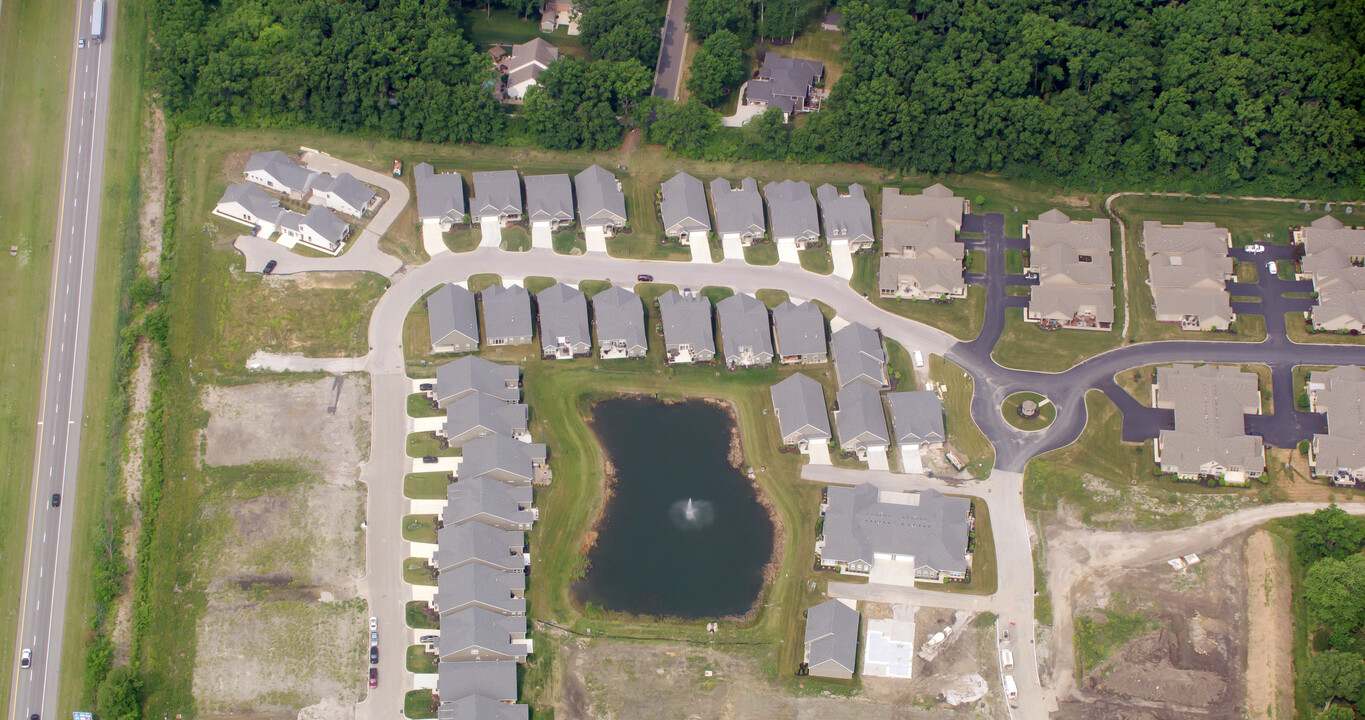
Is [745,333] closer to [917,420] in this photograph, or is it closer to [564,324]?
[564,324]

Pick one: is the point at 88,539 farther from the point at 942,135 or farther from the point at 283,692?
the point at 942,135

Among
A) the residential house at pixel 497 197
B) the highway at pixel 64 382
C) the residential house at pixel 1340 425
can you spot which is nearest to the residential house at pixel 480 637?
the highway at pixel 64 382

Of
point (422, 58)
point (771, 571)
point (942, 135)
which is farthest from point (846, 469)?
point (422, 58)

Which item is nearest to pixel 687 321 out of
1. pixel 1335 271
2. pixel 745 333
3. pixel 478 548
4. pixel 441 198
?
pixel 745 333

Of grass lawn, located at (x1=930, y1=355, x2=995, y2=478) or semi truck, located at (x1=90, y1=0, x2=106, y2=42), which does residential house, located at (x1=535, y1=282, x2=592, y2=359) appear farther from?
semi truck, located at (x1=90, y1=0, x2=106, y2=42)

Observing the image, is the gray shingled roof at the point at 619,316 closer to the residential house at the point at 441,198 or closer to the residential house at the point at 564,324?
the residential house at the point at 564,324
